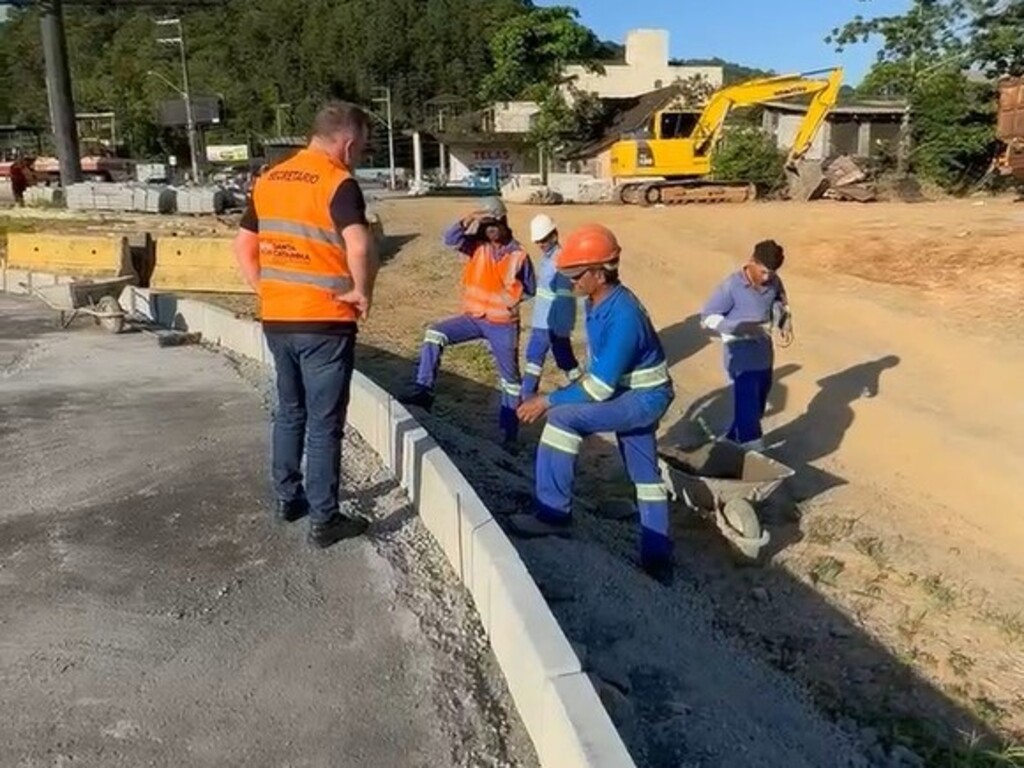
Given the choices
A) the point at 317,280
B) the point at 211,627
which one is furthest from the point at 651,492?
the point at 211,627

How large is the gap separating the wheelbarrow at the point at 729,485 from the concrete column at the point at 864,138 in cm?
3480

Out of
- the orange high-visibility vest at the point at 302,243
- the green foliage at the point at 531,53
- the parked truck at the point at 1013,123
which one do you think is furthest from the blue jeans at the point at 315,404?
the green foliage at the point at 531,53

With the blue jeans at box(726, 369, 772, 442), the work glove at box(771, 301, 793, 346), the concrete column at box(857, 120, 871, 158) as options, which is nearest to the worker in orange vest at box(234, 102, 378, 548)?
the blue jeans at box(726, 369, 772, 442)

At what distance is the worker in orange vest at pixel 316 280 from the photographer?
4246 millimetres

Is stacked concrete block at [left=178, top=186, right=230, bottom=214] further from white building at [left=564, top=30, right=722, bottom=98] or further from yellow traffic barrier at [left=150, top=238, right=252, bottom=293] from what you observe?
white building at [left=564, top=30, right=722, bottom=98]

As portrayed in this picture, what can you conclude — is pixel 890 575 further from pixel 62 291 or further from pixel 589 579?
pixel 62 291

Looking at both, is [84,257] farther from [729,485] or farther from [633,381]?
[633,381]

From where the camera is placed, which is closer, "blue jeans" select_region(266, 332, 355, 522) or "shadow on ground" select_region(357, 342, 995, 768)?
"shadow on ground" select_region(357, 342, 995, 768)

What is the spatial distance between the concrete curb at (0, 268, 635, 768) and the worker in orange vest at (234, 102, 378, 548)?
0.53m

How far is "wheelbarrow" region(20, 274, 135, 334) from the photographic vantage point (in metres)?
10.5

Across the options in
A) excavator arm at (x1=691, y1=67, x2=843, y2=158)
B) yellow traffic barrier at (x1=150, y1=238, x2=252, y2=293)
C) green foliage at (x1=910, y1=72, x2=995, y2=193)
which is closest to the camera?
yellow traffic barrier at (x1=150, y1=238, x2=252, y2=293)

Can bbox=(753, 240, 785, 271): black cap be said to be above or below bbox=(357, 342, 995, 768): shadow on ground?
above

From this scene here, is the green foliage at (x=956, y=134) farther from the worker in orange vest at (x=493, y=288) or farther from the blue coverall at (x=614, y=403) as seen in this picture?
the blue coverall at (x=614, y=403)

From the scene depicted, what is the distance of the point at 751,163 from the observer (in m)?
31.6
